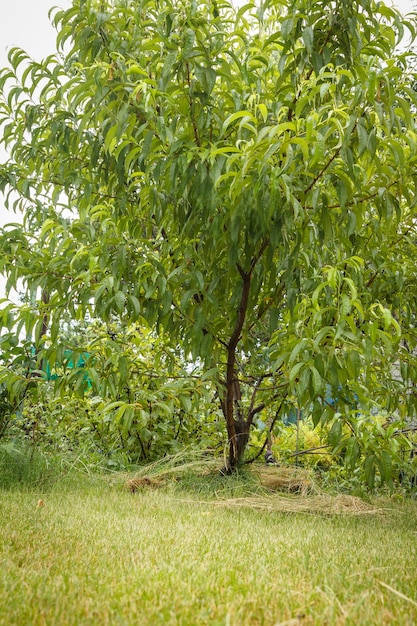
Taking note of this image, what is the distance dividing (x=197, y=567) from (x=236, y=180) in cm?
135

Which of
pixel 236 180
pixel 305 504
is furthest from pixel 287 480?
pixel 236 180

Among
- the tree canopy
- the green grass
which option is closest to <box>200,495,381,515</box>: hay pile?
the green grass

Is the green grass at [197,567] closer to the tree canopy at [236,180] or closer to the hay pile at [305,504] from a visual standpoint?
the hay pile at [305,504]

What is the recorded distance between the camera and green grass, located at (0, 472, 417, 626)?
1197mm

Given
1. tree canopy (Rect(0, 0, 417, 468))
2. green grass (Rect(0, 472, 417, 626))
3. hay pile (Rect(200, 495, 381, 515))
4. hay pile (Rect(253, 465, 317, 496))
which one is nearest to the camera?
green grass (Rect(0, 472, 417, 626))

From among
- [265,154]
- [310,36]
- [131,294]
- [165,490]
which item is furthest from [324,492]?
[310,36]

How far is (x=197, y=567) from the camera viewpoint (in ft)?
5.15

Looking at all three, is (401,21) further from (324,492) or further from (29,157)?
(324,492)

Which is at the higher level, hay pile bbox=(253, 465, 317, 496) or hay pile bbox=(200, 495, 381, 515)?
hay pile bbox=(253, 465, 317, 496)

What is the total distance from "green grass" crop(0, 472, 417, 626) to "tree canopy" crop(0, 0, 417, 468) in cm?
58

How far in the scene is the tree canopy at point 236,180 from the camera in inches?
95.3

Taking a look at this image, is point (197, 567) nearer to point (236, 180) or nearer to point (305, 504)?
point (236, 180)

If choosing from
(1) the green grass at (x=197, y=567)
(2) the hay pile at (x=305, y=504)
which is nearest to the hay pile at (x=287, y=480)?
(2) the hay pile at (x=305, y=504)

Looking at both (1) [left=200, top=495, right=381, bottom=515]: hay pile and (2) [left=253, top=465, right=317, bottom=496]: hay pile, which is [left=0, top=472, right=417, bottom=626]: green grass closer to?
(1) [left=200, top=495, right=381, bottom=515]: hay pile
